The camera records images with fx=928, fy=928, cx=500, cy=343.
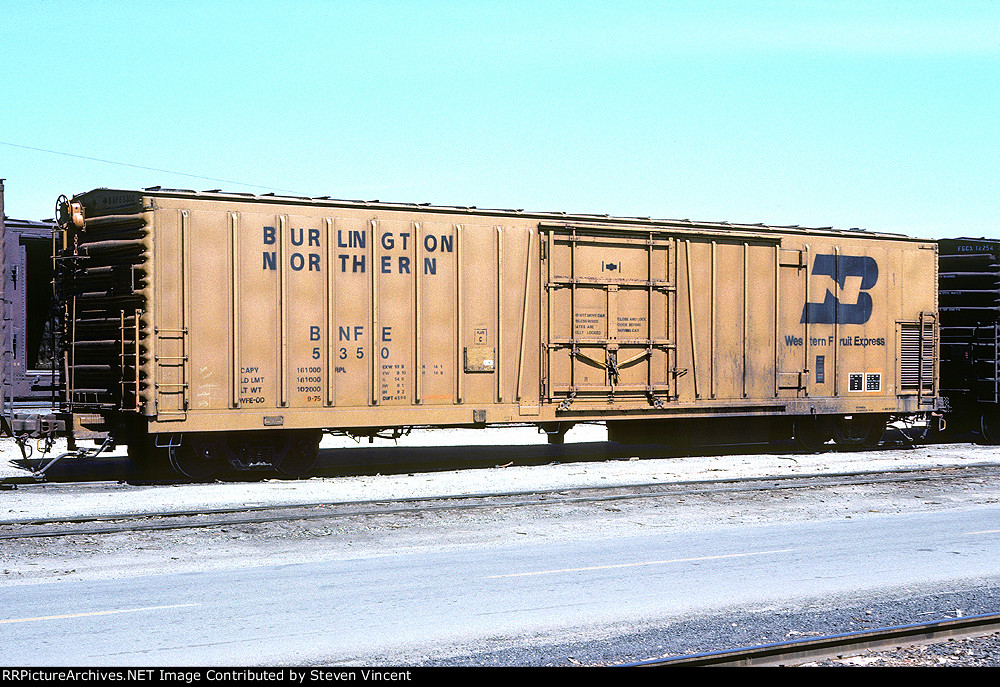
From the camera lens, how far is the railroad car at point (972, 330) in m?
20.2

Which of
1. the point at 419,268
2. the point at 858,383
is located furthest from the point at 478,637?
the point at 858,383

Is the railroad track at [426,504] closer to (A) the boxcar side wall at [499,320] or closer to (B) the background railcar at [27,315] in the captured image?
(A) the boxcar side wall at [499,320]

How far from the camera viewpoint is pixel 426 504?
12.2 metres

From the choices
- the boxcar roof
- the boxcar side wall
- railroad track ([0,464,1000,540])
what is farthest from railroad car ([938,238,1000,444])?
railroad track ([0,464,1000,540])

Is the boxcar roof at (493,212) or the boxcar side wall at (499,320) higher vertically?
the boxcar roof at (493,212)

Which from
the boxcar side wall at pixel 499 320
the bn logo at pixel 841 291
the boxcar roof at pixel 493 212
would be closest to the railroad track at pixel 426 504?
the boxcar side wall at pixel 499 320

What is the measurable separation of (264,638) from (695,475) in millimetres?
10545

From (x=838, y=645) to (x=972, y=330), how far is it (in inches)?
659

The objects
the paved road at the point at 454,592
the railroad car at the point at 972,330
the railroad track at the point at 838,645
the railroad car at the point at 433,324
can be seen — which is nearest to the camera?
the railroad track at the point at 838,645

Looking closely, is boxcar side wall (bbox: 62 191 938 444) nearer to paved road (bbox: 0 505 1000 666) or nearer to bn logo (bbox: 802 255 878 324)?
bn logo (bbox: 802 255 878 324)

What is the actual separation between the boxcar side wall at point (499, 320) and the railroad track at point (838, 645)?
9.59 m

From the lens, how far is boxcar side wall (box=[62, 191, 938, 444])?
45.4ft

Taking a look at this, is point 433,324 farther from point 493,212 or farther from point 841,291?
point 841,291

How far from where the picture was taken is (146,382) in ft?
44.2
